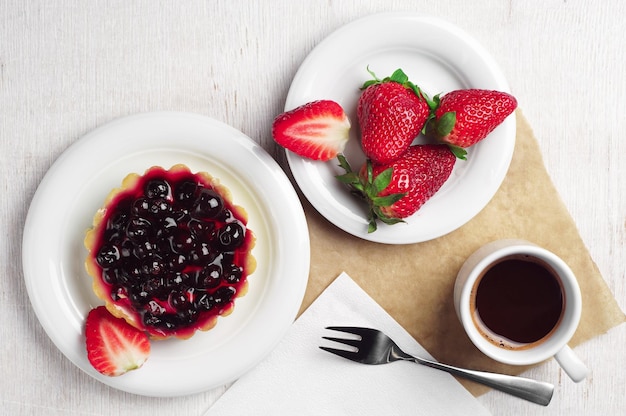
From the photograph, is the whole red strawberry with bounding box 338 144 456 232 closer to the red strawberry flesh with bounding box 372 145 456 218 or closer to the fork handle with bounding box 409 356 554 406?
the red strawberry flesh with bounding box 372 145 456 218

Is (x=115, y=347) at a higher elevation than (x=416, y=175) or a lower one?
lower

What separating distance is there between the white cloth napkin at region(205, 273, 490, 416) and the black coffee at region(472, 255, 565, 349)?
15 centimetres

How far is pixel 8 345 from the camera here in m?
1.29

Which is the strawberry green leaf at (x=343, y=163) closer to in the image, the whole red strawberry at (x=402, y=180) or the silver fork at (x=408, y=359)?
the whole red strawberry at (x=402, y=180)

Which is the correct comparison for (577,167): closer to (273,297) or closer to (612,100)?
(612,100)

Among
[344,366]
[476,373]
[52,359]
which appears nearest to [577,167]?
[476,373]

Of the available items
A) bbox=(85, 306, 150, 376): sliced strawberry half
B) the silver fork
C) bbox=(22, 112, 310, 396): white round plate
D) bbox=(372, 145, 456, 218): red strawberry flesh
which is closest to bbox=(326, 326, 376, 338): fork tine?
the silver fork

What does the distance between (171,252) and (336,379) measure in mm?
420

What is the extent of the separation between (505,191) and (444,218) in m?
0.16

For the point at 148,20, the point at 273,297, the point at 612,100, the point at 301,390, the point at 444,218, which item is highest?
the point at 148,20

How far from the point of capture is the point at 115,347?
1154mm

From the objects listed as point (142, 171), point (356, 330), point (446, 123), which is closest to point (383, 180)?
point (446, 123)

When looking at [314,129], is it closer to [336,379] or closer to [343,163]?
[343,163]

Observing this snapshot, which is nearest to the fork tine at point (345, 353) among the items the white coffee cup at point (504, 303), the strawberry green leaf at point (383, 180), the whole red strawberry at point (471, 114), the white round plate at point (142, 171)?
the white round plate at point (142, 171)
